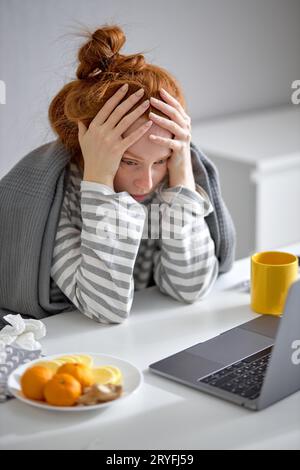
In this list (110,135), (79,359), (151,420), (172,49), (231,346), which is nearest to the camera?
(151,420)

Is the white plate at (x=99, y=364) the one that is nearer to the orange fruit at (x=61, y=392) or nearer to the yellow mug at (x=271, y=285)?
the orange fruit at (x=61, y=392)

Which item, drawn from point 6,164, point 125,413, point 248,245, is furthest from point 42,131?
point 125,413

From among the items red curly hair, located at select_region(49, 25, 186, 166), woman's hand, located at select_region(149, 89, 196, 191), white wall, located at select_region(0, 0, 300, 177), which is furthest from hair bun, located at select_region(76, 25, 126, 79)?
white wall, located at select_region(0, 0, 300, 177)

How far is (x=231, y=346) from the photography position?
1.26 m

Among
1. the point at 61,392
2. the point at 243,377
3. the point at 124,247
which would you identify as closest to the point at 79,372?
the point at 61,392

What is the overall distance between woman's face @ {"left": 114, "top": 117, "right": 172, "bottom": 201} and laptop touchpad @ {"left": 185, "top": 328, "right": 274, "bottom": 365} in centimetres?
30

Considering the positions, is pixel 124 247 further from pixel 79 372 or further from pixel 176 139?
pixel 79 372

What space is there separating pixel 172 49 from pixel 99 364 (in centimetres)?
163

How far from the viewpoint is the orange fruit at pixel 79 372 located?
3.52ft

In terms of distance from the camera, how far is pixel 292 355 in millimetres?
1083

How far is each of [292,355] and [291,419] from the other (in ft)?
0.28

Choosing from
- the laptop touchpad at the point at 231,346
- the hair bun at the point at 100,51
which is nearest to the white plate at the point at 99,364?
the laptop touchpad at the point at 231,346

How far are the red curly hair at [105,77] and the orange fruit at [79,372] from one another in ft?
1.65
